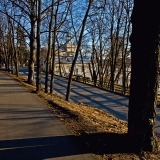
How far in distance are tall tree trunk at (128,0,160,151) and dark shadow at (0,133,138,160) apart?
0.37m

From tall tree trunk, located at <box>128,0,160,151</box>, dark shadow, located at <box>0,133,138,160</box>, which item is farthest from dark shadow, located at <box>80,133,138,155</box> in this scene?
tall tree trunk, located at <box>128,0,160,151</box>

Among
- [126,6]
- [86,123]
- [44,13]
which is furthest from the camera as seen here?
[126,6]

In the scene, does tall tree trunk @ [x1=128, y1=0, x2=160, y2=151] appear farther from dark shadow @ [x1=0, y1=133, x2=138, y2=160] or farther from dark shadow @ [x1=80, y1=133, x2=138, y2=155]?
dark shadow @ [x1=0, y1=133, x2=138, y2=160]

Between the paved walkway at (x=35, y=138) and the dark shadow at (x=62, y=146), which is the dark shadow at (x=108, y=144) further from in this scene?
the paved walkway at (x=35, y=138)

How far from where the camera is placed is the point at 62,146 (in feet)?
15.7

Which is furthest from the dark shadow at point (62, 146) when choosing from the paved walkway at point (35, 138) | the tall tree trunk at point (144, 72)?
the tall tree trunk at point (144, 72)

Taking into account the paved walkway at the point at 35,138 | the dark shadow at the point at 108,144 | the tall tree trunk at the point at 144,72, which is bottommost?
the paved walkway at the point at 35,138

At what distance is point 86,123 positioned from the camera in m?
6.62

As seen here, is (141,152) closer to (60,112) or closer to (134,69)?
(134,69)

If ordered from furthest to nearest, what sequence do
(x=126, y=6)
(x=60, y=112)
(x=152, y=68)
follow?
(x=126, y=6), (x=60, y=112), (x=152, y=68)

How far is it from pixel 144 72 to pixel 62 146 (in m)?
2.24

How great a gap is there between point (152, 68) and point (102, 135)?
6.40 ft

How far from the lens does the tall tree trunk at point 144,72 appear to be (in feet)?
13.8

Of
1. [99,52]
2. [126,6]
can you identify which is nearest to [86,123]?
[126,6]
